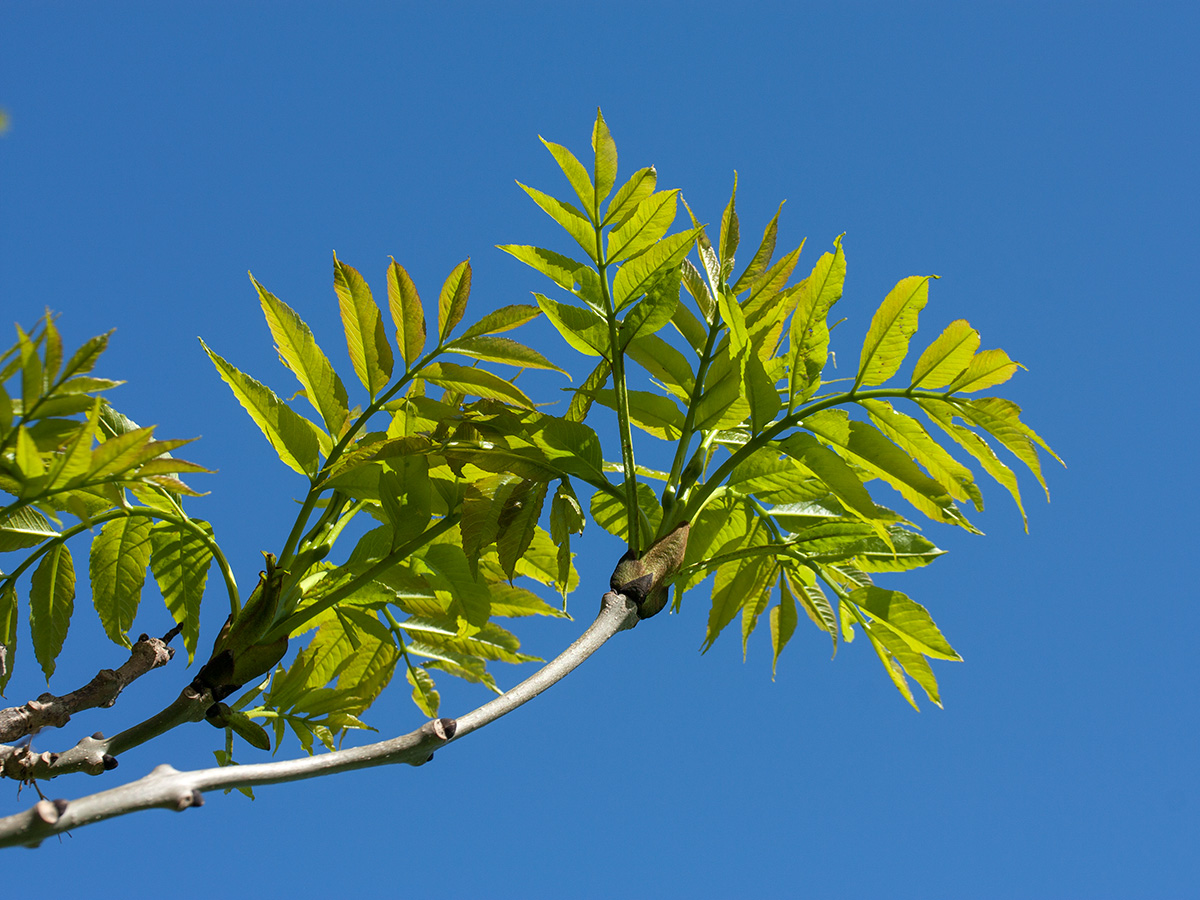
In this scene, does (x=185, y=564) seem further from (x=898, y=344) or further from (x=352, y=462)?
(x=898, y=344)

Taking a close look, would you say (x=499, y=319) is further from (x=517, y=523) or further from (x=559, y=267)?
(x=517, y=523)

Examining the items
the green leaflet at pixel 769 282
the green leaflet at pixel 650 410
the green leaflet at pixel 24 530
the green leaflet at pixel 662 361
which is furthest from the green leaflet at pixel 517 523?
the green leaflet at pixel 24 530

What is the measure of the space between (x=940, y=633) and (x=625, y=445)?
22.4 inches

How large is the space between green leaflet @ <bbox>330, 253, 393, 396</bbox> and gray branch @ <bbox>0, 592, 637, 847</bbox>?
0.62m

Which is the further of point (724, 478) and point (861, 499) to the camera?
point (724, 478)

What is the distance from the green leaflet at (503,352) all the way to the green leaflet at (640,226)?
0.65ft

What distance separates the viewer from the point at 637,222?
141 centimetres

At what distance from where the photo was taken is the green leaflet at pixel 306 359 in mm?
1352

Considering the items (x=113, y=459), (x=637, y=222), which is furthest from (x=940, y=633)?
(x=113, y=459)

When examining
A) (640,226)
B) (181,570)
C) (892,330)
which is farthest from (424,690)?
(892,330)

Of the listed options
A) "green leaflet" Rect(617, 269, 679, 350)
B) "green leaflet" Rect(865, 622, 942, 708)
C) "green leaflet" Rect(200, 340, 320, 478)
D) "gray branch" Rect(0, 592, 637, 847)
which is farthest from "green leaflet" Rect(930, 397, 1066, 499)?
"green leaflet" Rect(200, 340, 320, 478)

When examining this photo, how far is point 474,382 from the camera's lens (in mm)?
1396

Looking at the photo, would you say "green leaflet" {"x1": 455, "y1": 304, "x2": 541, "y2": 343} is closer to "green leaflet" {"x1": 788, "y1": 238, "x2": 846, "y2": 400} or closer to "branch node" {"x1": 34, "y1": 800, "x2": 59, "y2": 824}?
"green leaflet" {"x1": 788, "y1": 238, "x2": 846, "y2": 400}

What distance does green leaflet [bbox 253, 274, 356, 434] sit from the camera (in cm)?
135
